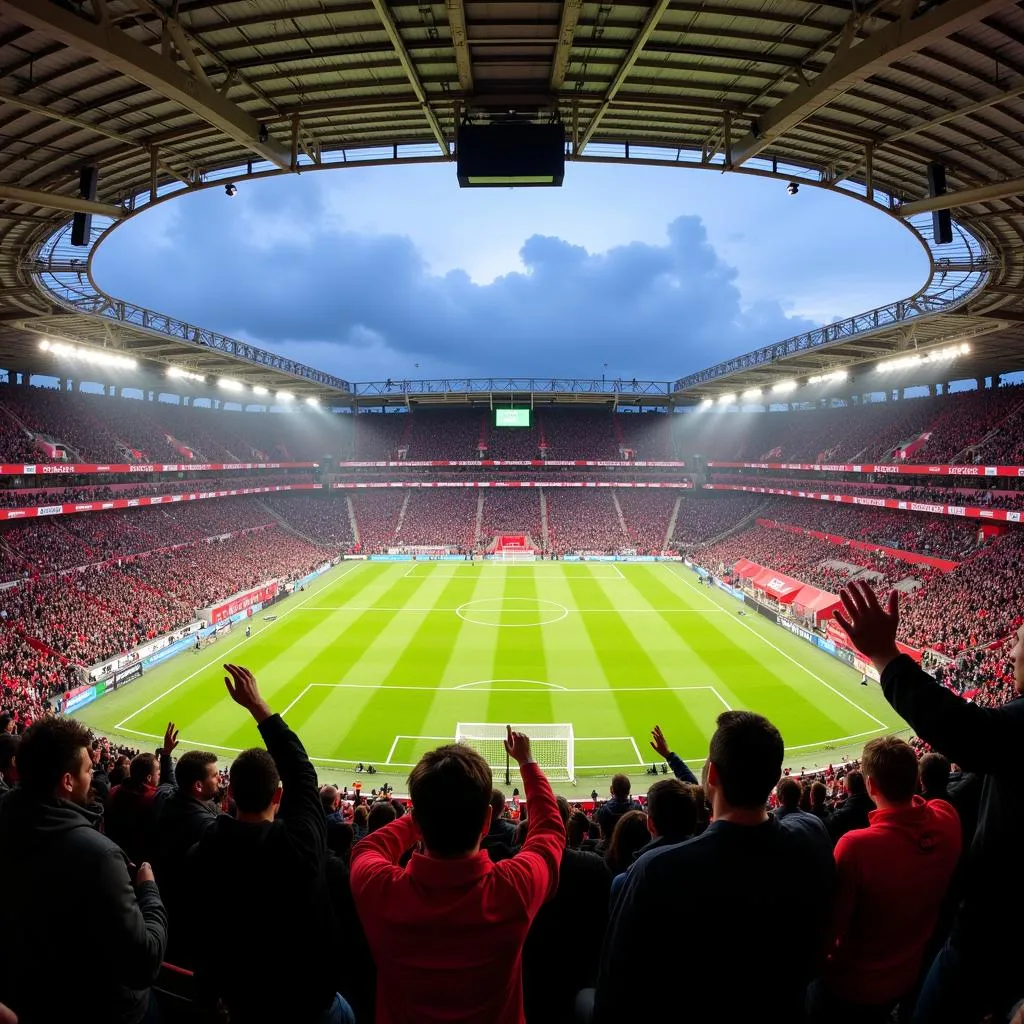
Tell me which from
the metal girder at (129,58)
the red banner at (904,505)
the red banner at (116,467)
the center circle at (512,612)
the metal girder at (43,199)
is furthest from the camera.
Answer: the center circle at (512,612)

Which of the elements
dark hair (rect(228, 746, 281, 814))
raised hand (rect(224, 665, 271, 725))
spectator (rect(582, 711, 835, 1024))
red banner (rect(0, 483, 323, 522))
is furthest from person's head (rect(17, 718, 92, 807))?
red banner (rect(0, 483, 323, 522))

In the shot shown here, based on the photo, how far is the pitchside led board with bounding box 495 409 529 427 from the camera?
61188 millimetres

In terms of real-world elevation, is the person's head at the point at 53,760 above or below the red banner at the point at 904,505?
below

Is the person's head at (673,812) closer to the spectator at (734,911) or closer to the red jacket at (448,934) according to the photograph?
the spectator at (734,911)

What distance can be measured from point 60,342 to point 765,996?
124 feet

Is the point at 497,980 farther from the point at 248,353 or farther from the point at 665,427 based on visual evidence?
the point at 665,427

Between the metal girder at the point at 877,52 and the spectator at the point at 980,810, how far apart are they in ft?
28.0

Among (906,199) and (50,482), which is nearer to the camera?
(906,199)

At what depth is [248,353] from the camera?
42.8 meters

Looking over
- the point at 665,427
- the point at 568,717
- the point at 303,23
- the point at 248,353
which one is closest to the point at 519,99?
the point at 303,23

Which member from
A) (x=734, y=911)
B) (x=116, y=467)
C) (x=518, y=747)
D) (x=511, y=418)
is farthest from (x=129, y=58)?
(x=511, y=418)

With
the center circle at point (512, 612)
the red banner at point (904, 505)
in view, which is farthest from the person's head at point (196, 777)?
the red banner at point (904, 505)

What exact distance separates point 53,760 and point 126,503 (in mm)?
43471

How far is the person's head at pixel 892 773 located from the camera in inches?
121
